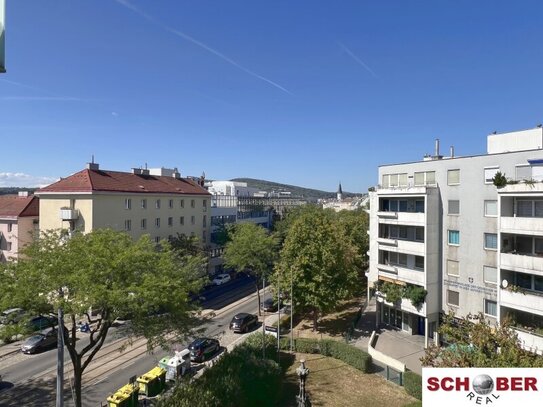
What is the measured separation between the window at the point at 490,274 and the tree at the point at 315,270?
424 inches

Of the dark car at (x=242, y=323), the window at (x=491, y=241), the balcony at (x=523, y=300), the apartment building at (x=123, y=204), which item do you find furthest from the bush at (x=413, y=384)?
the apartment building at (x=123, y=204)

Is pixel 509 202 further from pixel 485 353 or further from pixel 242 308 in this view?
pixel 242 308

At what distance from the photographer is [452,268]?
32.0 meters

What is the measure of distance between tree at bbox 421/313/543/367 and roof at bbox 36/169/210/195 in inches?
1540

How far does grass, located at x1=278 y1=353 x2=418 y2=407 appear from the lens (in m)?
23.2

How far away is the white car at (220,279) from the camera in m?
56.8

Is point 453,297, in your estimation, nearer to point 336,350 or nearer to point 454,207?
point 454,207

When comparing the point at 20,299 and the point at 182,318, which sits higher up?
the point at 20,299

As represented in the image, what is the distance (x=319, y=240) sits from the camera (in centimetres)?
3512

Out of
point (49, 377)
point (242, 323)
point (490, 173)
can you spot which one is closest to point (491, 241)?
point (490, 173)

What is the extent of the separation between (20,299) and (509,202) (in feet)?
101

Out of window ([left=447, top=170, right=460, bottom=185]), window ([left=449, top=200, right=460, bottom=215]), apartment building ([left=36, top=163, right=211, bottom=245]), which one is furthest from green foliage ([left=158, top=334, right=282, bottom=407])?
apartment building ([left=36, top=163, right=211, bottom=245])

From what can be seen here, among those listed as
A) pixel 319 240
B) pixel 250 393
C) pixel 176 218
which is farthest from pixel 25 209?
pixel 250 393

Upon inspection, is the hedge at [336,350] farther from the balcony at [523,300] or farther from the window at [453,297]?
the balcony at [523,300]
